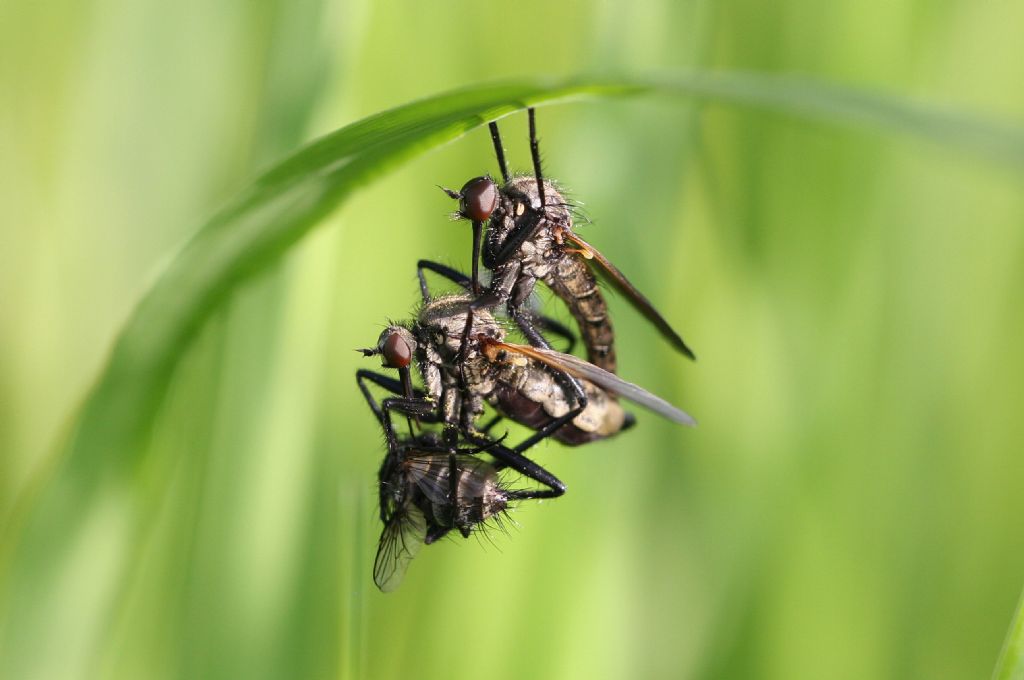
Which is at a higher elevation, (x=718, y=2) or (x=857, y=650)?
(x=718, y=2)

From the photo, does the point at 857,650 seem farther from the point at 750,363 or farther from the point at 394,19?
the point at 394,19

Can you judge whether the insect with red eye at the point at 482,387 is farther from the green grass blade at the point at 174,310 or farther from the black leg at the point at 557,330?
the green grass blade at the point at 174,310

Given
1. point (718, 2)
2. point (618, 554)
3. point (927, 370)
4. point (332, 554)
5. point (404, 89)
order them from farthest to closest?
point (404, 89)
point (718, 2)
point (927, 370)
point (618, 554)
point (332, 554)

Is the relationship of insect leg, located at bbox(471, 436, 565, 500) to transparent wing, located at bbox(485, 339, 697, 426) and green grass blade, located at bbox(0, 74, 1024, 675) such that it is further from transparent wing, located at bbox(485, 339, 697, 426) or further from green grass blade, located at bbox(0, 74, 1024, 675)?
green grass blade, located at bbox(0, 74, 1024, 675)

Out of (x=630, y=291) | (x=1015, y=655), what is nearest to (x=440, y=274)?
(x=630, y=291)

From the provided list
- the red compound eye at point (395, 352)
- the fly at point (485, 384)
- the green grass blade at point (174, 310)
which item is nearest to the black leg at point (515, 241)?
the fly at point (485, 384)

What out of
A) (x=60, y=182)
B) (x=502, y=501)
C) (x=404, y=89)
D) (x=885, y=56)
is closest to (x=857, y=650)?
(x=502, y=501)
